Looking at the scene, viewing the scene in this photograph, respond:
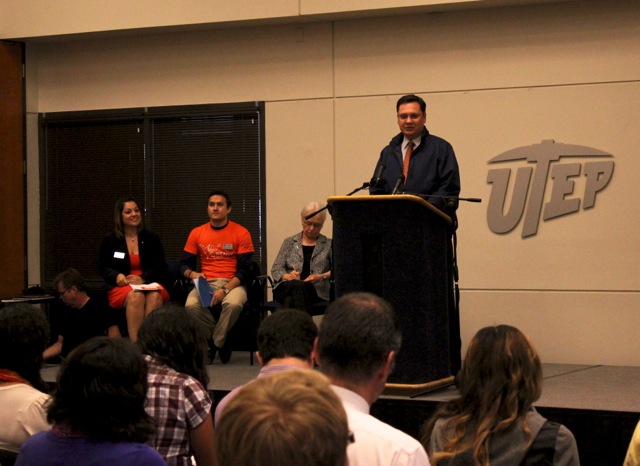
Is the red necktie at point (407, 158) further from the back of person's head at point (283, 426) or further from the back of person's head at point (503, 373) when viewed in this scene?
the back of person's head at point (283, 426)

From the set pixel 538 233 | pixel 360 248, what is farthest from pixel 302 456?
pixel 538 233

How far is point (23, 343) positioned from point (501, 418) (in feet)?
4.65

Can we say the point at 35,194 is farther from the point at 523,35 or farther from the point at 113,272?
the point at 523,35

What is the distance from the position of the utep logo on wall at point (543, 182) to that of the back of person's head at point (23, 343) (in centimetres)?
424

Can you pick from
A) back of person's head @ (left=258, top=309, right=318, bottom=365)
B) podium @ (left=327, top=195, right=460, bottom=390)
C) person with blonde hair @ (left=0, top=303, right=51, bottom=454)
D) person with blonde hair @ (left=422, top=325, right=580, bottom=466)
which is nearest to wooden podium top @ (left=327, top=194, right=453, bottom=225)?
podium @ (left=327, top=195, right=460, bottom=390)

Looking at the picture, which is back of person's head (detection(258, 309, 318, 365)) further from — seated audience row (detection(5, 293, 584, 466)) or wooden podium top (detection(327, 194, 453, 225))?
wooden podium top (detection(327, 194, 453, 225))

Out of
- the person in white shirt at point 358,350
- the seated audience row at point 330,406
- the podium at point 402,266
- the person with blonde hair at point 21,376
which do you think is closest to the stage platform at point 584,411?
the podium at point 402,266

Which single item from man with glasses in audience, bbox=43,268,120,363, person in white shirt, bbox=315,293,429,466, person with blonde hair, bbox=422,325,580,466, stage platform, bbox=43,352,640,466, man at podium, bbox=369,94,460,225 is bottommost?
stage platform, bbox=43,352,640,466

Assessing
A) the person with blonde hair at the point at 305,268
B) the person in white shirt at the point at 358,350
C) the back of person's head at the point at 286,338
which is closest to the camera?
the person in white shirt at the point at 358,350

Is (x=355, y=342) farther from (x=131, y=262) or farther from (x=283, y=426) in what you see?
(x=131, y=262)

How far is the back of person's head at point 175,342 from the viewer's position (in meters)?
2.70

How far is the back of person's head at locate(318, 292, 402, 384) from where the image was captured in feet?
6.14

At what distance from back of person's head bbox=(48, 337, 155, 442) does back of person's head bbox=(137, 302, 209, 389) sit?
2.47ft

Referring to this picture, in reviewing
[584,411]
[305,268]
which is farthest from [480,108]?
[584,411]
